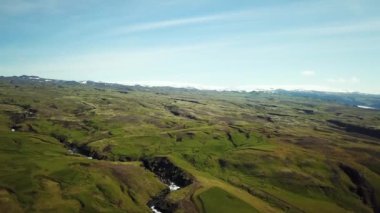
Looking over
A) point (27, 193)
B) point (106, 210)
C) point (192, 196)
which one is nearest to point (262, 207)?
point (192, 196)

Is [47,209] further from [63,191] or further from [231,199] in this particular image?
[231,199]

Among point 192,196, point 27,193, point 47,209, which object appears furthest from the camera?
point 192,196

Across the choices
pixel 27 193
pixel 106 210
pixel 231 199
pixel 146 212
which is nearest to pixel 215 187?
pixel 231 199

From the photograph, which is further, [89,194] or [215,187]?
[215,187]

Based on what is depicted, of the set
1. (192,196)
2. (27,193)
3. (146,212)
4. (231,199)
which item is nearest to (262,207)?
(231,199)

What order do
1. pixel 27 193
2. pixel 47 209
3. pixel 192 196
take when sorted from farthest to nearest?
pixel 192 196, pixel 27 193, pixel 47 209

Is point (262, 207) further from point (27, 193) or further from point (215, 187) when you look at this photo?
point (27, 193)

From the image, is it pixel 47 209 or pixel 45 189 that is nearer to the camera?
pixel 47 209
